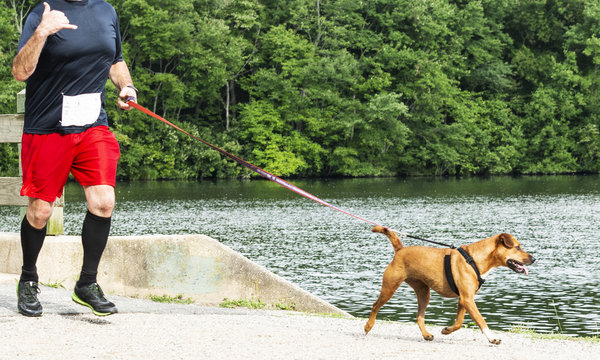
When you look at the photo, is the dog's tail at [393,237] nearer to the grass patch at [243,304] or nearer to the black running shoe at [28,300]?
the grass patch at [243,304]

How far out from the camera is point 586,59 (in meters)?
67.9

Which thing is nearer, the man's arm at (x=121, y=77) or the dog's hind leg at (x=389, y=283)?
the dog's hind leg at (x=389, y=283)

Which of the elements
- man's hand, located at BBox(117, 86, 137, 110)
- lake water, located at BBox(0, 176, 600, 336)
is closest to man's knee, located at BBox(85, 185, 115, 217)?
man's hand, located at BBox(117, 86, 137, 110)

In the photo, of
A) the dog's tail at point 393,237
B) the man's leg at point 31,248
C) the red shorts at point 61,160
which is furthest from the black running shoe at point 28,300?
the dog's tail at point 393,237

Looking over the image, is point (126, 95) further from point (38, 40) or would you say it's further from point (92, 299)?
point (92, 299)

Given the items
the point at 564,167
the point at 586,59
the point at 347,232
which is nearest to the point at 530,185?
the point at 564,167

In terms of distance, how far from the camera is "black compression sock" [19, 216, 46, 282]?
5.88 meters

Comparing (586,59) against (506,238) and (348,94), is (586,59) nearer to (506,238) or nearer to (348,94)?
(348,94)

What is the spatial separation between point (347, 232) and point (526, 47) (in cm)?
4931

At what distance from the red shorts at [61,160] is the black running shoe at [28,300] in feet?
2.25

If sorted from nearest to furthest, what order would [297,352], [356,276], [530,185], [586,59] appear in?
[297,352] < [356,276] < [530,185] < [586,59]

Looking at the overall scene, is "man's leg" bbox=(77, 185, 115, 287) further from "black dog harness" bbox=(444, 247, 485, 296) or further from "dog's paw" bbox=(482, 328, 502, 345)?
"dog's paw" bbox=(482, 328, 502, 345)

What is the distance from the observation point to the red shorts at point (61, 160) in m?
5.64

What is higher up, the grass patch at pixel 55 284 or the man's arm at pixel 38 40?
the man's arm at pixel 38 40
